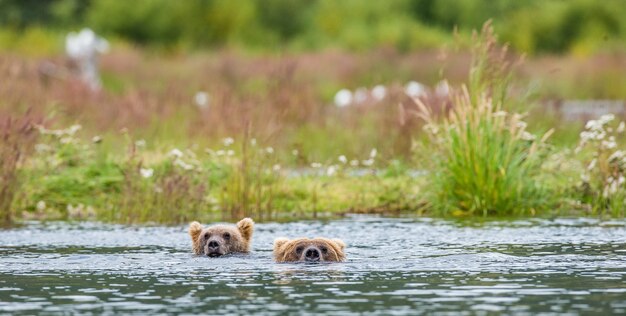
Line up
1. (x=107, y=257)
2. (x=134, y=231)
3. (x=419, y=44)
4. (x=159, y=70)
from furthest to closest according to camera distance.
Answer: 1. (x=419, y=44)
2. (x=159, y=70)
3. (x=134, y=231)
4. (x=107, y=257)

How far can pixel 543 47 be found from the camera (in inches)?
2066

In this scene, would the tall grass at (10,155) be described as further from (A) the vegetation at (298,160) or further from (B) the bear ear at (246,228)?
(B) the bear ear at (246,228)

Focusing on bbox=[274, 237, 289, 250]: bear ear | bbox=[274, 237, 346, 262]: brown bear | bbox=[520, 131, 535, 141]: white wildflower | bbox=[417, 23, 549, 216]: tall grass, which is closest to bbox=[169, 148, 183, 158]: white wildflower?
bbox=[417, 23, 549, 216]: tall grass

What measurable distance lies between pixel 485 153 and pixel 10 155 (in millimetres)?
5800

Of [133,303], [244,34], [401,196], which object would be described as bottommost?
[133,303]

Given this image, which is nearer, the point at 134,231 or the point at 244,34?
the point at 134,231

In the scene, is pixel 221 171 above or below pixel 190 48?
below

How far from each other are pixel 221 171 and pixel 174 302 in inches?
350

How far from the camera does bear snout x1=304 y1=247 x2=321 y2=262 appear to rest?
1387cm

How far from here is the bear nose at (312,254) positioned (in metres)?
13.9

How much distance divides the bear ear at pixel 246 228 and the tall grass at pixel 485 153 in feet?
12.7

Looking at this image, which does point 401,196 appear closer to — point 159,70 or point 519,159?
point 519,159

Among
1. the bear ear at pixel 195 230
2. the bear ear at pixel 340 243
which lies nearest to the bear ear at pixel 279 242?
the bear ear at pixel 340 243

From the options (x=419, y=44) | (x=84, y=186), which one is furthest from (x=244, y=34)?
(x=84, y=186)
